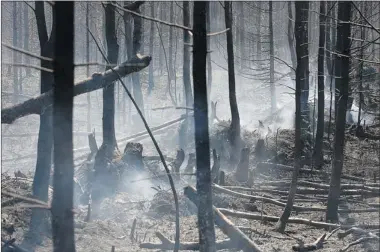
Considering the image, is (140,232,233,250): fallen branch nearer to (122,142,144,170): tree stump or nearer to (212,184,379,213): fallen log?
(212,184,379,213): fallen log

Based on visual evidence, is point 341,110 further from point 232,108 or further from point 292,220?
point 232,108

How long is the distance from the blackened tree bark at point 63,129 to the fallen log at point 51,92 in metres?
3.69

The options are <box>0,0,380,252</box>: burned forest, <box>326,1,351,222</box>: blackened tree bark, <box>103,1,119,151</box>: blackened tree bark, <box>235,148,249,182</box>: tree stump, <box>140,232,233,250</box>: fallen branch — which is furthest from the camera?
<box>103,1,119,151</box>: blackened tree bark

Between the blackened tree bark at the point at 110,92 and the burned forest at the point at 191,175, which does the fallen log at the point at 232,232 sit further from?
the blackened tree bark at the point at 110,92

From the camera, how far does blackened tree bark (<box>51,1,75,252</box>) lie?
5.70m

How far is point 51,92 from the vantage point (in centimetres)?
963

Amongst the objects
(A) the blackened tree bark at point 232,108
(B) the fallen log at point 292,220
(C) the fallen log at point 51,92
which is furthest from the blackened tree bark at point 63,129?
(A) the blackened tree bark at point 232,108

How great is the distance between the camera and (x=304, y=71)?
20109 millimetres

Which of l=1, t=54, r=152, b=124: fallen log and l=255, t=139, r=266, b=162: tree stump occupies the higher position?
l=1, t=54, r=152, b=124: fallen log

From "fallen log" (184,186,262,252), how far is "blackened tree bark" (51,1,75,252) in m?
4.53

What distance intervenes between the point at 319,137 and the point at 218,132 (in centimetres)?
453

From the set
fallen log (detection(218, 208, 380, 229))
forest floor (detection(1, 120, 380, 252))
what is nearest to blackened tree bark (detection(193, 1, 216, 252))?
forest floor (detection(1, 120, 380, 252))

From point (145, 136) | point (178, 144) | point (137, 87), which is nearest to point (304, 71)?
point (178, 144)

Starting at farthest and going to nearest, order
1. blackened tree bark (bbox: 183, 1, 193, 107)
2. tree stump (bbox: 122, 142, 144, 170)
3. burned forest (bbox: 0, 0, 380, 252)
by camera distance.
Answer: blackened tree bark (bbox: 183, 1, 193, 107)
tree stump (bbox: 122, 142, 144, 170)
burned forest (bbox: 0, 0, 380, 252)
